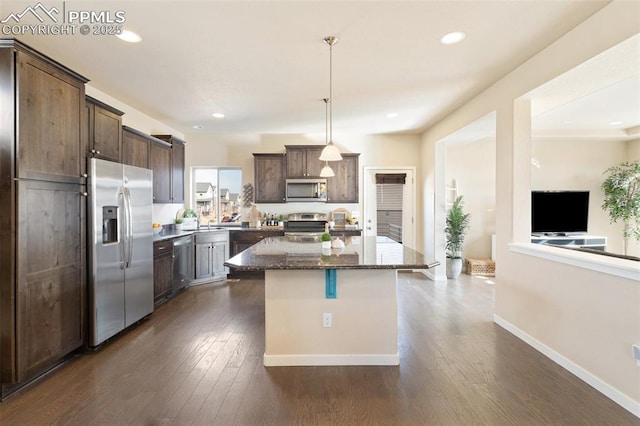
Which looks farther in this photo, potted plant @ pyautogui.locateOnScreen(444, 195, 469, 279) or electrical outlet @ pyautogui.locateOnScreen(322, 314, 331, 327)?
potted plant @ pyautogui.locateOnScreen(444, 195, 469, 279)

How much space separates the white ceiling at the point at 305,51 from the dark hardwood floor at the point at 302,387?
108 inches

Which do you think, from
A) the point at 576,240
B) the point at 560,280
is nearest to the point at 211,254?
the point at 560,280

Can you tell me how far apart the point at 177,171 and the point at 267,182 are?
5.16 feet

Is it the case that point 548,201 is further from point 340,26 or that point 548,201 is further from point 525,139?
point 340,26

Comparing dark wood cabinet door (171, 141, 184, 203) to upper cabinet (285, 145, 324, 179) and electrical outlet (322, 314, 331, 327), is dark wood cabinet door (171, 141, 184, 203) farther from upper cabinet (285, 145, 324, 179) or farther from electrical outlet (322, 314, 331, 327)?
electrical outlet (322, 314, 331, 327)

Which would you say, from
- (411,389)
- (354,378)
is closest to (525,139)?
(411,389)

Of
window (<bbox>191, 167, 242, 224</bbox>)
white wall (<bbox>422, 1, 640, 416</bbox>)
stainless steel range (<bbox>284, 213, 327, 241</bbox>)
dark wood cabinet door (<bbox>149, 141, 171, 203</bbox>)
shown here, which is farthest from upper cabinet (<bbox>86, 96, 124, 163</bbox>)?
white wall (<bbox>422, 1, 640, 416</bbox>)

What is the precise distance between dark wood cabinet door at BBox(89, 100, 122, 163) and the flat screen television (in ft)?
21.1

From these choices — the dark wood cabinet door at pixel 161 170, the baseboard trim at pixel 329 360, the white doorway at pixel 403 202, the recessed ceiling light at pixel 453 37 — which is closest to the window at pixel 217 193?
the dark wood cabinet door at pixel 161 170

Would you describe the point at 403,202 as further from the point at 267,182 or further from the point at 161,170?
the point at 161,170

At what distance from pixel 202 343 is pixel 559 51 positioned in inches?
163

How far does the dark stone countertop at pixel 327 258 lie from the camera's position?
2.18m

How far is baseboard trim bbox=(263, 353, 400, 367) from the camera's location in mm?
2570

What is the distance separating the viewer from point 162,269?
4.13 metres
